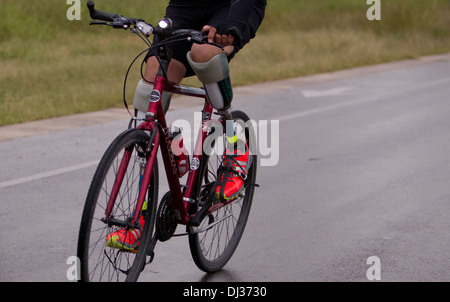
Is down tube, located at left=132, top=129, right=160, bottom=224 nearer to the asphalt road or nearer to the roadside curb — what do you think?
the asphalt road

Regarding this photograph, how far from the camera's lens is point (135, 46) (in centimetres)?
1816

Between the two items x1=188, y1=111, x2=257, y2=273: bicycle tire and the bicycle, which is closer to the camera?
the bicycle

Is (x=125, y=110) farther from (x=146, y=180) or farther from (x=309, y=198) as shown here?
(x=146, y=180)

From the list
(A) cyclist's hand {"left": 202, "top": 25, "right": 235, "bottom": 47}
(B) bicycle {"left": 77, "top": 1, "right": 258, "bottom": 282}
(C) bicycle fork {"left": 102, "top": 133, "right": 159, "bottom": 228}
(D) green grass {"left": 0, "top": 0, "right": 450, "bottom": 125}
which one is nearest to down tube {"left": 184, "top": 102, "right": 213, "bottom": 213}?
(B) bicycle {"left": 77, "top": 1, "right": 258, "bottom": 282}

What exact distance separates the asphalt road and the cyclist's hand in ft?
4.56

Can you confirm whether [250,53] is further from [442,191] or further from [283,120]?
[442,191]

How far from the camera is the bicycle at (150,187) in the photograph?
4.08 m

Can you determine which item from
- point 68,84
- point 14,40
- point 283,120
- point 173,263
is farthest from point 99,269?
point 14,40

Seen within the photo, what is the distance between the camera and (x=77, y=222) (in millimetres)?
6113

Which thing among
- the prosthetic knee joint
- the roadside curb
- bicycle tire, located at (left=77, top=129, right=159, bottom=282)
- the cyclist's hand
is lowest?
bicycle tire, located at (left=77, top=129, right=159, bottom=282)

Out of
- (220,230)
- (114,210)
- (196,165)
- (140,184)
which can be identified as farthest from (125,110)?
(114,210)

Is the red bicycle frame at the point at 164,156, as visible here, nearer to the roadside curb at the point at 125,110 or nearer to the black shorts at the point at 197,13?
the black shorts at the point at 197,13

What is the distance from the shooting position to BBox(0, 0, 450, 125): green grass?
1199 centimetres
